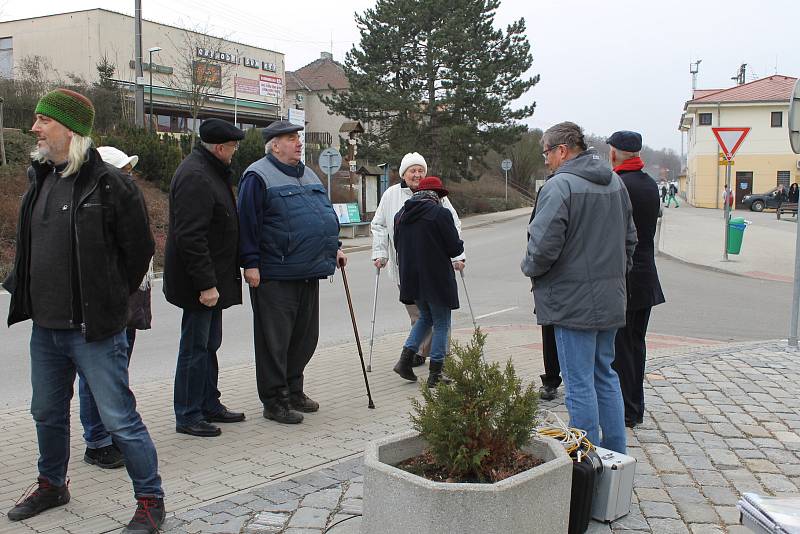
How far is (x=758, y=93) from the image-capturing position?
52750mm

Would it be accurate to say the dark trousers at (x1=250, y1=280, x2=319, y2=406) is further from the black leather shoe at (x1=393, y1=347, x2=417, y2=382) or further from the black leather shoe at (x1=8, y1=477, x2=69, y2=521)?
the black leather shoe at (x1=8, y1=477, x2=69, y2=521)

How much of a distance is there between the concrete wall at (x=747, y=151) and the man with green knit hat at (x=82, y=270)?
5228 cm

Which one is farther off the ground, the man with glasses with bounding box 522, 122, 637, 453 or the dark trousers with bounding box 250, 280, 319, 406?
the man with glasses with bounding box 522, 122, 637, 453

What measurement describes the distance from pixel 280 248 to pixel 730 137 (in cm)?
1415

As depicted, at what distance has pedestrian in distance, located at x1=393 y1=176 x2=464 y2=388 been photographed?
Result: 21.4ft

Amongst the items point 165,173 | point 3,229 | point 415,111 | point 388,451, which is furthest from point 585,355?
point 415,111

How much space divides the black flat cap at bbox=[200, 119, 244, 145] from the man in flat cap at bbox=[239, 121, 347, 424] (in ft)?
0.95

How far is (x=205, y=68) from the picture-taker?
102 feet

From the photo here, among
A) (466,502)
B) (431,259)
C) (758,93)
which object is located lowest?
(466,502)

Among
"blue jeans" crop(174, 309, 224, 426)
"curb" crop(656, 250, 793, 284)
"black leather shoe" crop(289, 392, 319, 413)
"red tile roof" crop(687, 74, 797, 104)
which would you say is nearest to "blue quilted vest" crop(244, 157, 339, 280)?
"blue jeans" crop(174, 309, 224, 426)

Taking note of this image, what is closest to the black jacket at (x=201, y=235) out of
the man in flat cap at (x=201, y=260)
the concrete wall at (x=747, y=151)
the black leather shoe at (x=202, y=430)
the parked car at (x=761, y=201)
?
the man in flat cap at (x=201, y=260)

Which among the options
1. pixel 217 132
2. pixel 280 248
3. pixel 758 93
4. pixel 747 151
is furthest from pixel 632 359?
pixel 758 93

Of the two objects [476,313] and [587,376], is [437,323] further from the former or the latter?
[476,313]

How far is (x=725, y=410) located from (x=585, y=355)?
2.26 m
